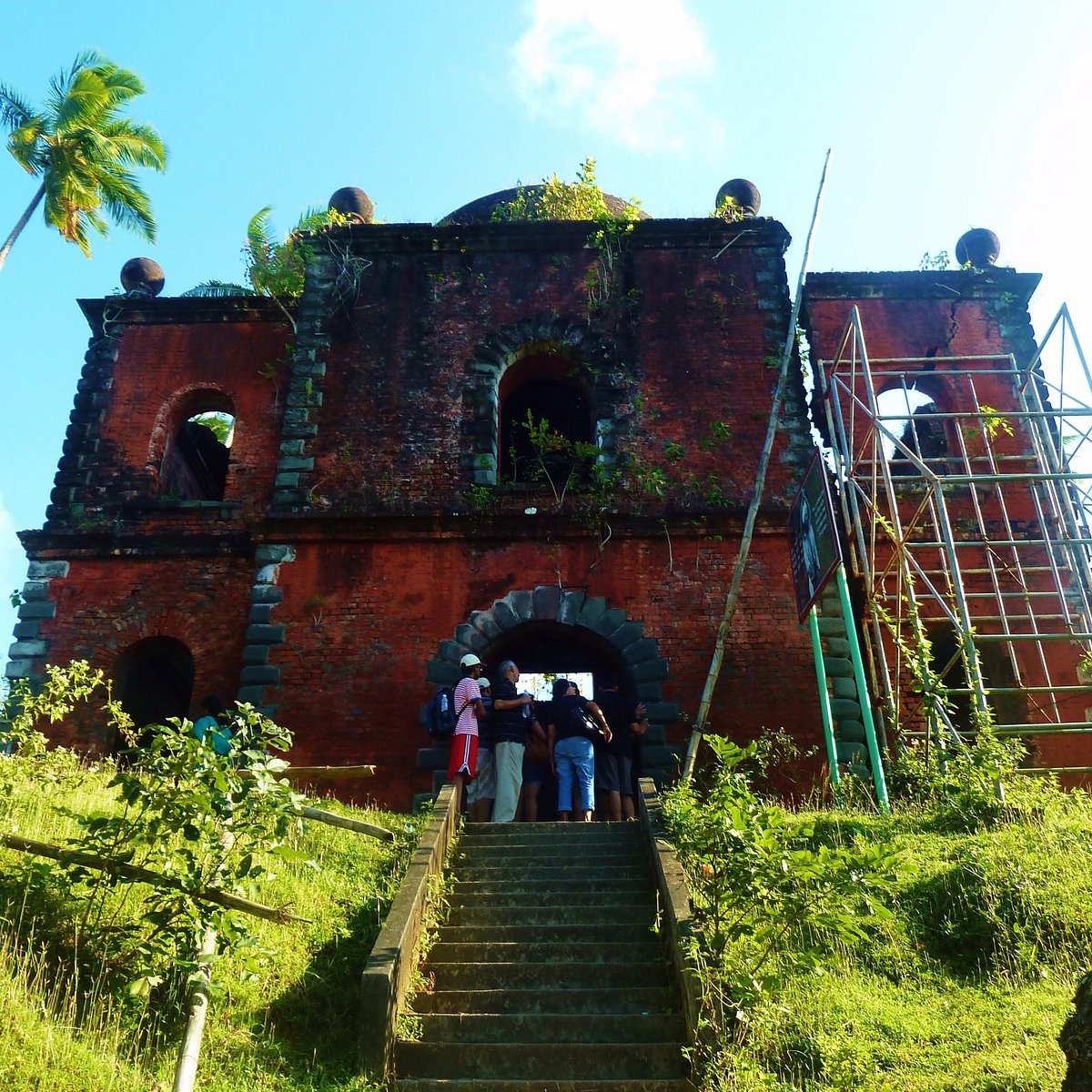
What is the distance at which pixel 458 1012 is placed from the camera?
583 centimetres

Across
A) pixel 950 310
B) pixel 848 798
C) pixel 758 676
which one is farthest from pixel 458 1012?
pixel 950 310

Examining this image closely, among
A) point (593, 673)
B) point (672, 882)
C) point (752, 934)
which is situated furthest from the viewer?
point (593, 673)

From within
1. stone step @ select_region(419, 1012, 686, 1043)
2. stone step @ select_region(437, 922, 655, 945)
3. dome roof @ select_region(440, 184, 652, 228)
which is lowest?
stone step @ select_region(419, 1012, 686, 1043)

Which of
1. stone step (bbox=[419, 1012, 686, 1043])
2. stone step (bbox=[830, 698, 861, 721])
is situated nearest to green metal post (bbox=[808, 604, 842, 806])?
stone step (bbox=[830, 698, 861, 721])

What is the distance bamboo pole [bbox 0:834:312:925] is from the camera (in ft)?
17.6

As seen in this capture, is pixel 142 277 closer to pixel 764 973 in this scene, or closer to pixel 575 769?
pixel 575 769

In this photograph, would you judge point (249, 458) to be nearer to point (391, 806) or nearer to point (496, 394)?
point (496, 394)

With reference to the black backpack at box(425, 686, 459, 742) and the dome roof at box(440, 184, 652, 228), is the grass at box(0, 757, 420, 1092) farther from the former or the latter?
the dome roof at box(440, 184, 652, 228)

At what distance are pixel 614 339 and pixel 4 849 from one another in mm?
9199

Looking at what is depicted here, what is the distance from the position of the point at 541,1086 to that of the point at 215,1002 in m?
1.91

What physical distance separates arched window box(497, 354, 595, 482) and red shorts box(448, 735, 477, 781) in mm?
4246

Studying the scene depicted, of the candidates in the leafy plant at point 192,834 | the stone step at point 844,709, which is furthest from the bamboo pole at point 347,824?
the stone step at point 844,709

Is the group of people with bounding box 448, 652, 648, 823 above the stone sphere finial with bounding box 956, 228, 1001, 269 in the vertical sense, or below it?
below

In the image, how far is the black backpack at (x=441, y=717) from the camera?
9188 mm
